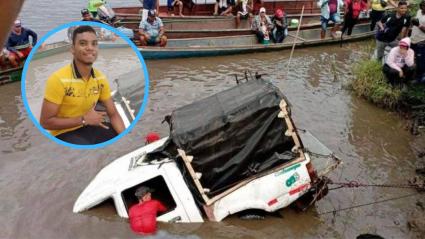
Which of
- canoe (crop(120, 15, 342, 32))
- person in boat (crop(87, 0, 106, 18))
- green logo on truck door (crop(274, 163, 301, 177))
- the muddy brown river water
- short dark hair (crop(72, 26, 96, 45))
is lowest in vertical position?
the muddy brown river water

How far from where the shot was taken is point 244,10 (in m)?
19.5

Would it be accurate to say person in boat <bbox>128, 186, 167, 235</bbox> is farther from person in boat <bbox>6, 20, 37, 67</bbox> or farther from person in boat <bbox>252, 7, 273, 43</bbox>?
person in boat <bbox>252, 7, 273, 43</bbox>

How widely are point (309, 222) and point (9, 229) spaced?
4680 millimetres

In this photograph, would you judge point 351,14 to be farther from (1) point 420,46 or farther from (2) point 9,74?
(2) point 9,74

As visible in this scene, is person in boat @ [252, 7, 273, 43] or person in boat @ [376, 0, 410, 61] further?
person in boat @ [252, 7, 273, 43]

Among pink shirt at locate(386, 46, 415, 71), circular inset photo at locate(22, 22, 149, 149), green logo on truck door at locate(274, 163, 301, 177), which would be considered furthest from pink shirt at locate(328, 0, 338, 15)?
circular inset photo at locate(22, 22, 149, 149)

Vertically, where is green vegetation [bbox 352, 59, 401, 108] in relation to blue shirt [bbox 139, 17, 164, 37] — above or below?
below

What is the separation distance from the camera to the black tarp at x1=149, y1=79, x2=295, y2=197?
6.81m

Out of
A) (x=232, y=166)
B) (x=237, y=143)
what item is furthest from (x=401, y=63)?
(x=232, y=166)

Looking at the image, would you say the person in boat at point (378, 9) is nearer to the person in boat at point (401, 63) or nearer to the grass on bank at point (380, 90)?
the grass on bank at point (380, 90)

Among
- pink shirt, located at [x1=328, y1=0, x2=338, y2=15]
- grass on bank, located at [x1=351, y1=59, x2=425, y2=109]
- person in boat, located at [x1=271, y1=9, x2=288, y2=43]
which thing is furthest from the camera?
pink shirt, located at [x1=328, y1=0, x2=338, y2=15]

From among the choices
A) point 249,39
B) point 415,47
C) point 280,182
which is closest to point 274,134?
point 280,182

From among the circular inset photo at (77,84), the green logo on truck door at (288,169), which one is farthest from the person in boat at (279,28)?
the circular inset photo at (77,84)

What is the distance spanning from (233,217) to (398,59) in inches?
247
